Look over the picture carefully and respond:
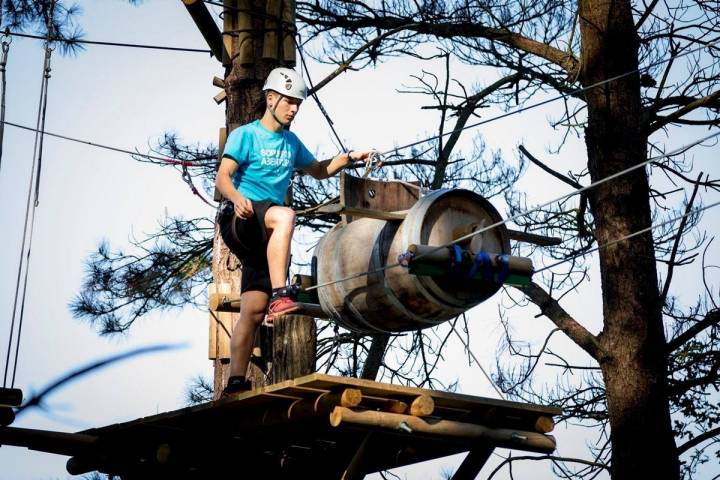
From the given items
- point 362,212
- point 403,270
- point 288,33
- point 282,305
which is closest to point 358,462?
point 282,305

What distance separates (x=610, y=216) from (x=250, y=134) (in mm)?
3615

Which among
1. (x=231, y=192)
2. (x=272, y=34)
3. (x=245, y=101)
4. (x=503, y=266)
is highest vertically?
(x=272, y=34)

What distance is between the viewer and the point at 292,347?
33.2 feet

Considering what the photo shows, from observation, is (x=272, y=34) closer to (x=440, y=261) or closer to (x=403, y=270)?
(x=403, y=270)

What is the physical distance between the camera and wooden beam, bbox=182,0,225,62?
10859 millimetres

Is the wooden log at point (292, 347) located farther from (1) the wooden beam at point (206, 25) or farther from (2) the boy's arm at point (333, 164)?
(1) the wooden beam at point (206, 25)

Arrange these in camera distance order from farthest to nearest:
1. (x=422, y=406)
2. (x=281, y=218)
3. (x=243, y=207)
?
1. (x=281, y=218)
2. (x=243, y=207)
3. (x=422, y=406)

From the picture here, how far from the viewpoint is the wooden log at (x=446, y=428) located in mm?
7629

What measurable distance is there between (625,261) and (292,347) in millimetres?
2762

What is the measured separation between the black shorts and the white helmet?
718mm

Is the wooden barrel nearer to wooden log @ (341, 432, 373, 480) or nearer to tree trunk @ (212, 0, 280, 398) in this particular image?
wooden log @ (341, 432, 373, 480)

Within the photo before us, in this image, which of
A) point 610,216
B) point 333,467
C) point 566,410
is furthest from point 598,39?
point 333,467

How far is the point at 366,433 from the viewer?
27.0 ft

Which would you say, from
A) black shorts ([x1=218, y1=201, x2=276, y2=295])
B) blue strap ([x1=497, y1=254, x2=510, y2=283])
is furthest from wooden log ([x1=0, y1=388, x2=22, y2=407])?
blue strap ([x1=497, y1=254, x2=510, y2=283])
